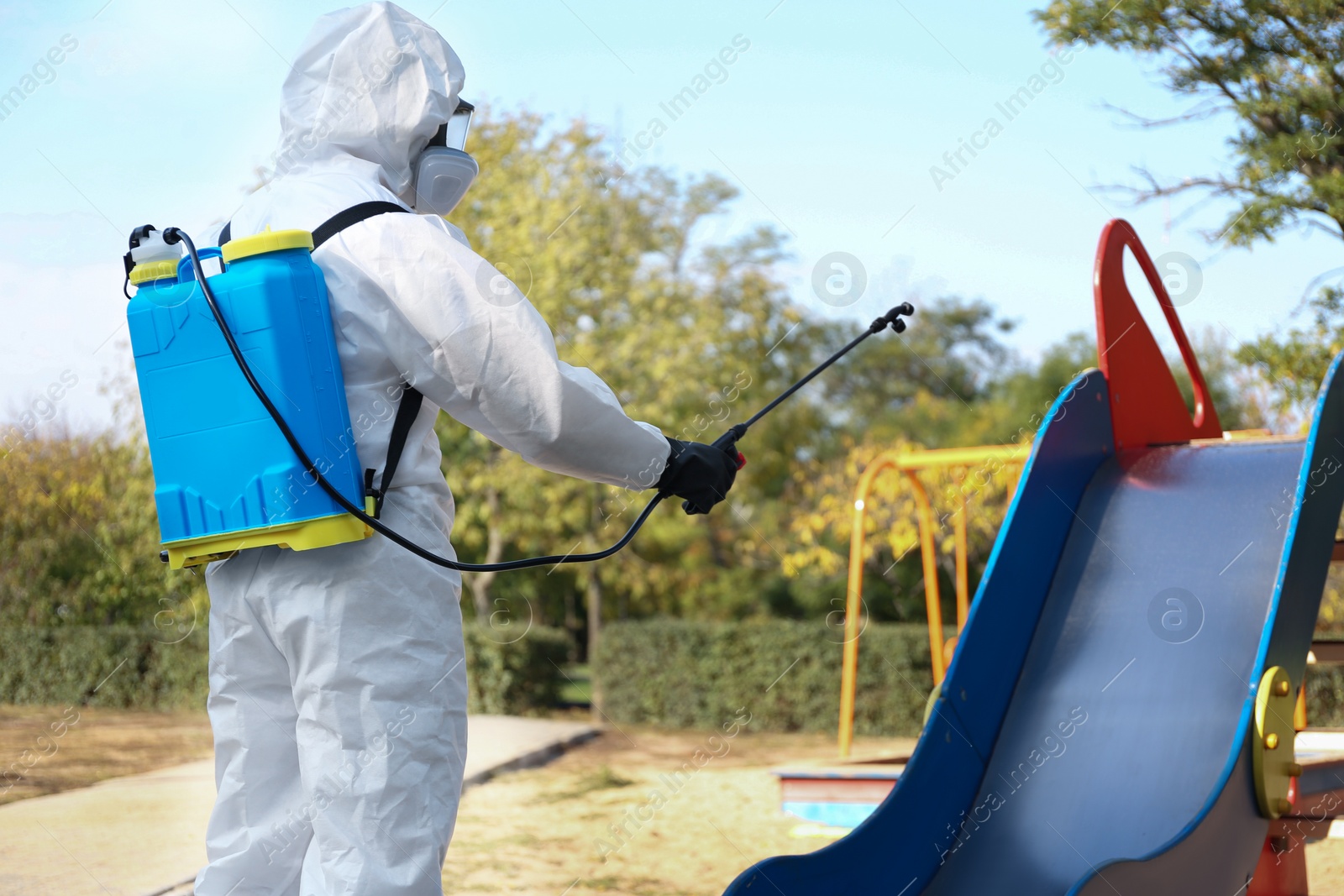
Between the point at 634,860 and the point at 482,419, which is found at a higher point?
the point at 482,419

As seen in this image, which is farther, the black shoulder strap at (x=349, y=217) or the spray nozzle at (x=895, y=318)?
the spray nozzle at (x=895, y=318)

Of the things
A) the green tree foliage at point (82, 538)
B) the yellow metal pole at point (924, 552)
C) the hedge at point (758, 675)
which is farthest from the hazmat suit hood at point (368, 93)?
the hedge at point (758, 675)

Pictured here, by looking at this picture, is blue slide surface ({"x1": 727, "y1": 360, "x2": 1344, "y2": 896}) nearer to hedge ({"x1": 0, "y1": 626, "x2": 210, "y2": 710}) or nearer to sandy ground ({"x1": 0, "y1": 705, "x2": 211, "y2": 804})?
sandy ground ({"x1": 0, "y1": 705, "x2": 211, "y2": 804})

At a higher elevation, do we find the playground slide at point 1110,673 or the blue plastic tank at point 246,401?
the blue plastic tank at point 246,401

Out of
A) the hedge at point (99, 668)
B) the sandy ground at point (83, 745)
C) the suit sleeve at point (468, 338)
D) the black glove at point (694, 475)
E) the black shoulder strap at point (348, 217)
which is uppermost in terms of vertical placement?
the black shoulder strap at point (348, 217)

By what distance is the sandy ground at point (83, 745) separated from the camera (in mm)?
6430

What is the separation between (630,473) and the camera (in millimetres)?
1986

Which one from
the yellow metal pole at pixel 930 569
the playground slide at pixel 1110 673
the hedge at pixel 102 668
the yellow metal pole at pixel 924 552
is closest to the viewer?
the playground slide at pixel 1110 673

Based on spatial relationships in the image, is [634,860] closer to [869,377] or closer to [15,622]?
[15,622]

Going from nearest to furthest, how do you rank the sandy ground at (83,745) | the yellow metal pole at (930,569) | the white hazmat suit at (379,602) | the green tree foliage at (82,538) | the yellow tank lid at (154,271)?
the white hazmat suit at (379,602) → the yellow tank lid at (154,271) → the yellow metal pole at (930,569) → the sandy ground at (83,745) → the green tree foliage at (82,538)

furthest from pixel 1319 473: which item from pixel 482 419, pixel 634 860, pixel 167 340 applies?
pixel 634 860

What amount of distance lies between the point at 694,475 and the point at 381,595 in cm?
56

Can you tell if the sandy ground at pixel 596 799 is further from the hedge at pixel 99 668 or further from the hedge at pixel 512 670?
the hedge at pixel 512 670

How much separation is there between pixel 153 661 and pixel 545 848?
17.2 ft
